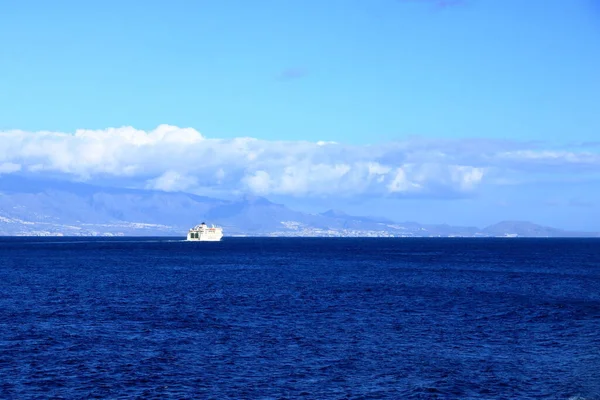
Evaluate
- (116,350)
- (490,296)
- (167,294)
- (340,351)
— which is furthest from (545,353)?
(167,294)

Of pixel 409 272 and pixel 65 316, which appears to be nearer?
pixel 65 316

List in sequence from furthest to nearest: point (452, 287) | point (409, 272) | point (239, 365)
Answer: point (409, 272) → point (452, 287) → point (239, 365)

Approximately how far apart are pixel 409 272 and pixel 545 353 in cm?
9907

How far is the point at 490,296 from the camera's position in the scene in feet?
351

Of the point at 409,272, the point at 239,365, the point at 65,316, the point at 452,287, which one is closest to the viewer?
the point at 239,365

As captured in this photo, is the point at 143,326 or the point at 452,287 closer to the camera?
the point at 143,326

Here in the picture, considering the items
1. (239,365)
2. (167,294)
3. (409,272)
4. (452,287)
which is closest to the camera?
(239,365)

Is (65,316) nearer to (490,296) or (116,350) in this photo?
(116,350)

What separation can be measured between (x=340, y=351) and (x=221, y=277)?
3225 inches

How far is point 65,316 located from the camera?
80.8m

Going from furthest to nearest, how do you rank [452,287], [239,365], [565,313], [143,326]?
1. [452,287]
2. [565,313]
3. [143,326]
4. [239,365]

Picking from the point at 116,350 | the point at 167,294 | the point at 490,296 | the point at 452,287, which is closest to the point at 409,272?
the point at 452,287

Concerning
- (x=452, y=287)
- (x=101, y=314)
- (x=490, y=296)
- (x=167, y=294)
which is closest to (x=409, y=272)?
(x=452, y=287)

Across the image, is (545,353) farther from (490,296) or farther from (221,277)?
(221,277)
